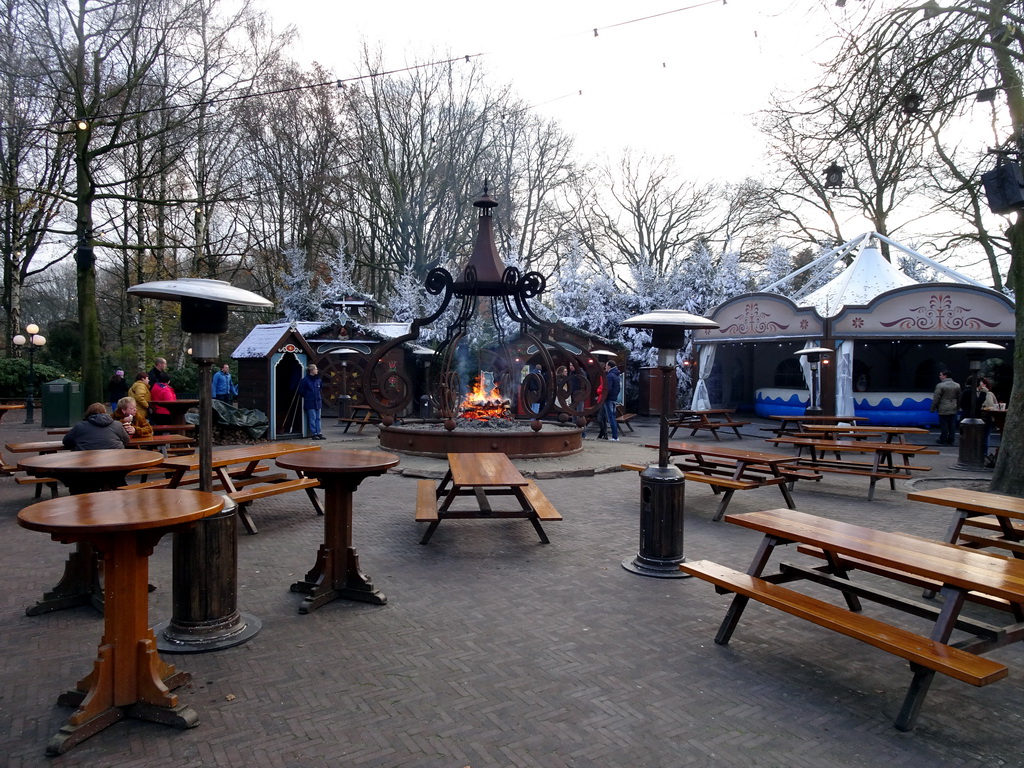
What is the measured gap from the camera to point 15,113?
16.4 metres

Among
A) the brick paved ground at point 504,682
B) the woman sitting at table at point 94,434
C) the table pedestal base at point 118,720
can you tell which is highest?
the woman sitting at table at point 94,434

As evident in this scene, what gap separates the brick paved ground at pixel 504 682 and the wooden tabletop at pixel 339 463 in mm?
941

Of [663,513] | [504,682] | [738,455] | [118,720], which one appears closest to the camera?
[118,720]

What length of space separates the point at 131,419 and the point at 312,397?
5.67 metres

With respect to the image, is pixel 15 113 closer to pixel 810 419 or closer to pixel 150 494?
pixel 150 494

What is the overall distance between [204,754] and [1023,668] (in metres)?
4.52

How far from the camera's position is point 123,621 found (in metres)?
3.19

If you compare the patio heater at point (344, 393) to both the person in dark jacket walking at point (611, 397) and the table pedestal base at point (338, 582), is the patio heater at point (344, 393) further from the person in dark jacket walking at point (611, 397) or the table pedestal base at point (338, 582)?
the table pedestal base at point (338, 582)

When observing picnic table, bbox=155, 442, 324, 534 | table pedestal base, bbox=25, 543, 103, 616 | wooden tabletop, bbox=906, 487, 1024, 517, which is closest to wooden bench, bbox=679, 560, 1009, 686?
wooden tabletop, bbox=906, 487, 1024, 517

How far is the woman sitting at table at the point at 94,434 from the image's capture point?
21.5 ft

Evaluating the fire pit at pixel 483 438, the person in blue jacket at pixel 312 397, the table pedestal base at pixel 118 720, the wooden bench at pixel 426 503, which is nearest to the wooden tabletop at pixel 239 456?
the wooden bench at pixel 426 503

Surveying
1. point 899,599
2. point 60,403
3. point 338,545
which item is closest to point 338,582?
point 338,545

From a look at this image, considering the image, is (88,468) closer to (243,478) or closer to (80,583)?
(80,583)

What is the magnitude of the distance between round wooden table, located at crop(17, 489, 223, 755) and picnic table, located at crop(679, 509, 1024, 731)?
10.2 ft
